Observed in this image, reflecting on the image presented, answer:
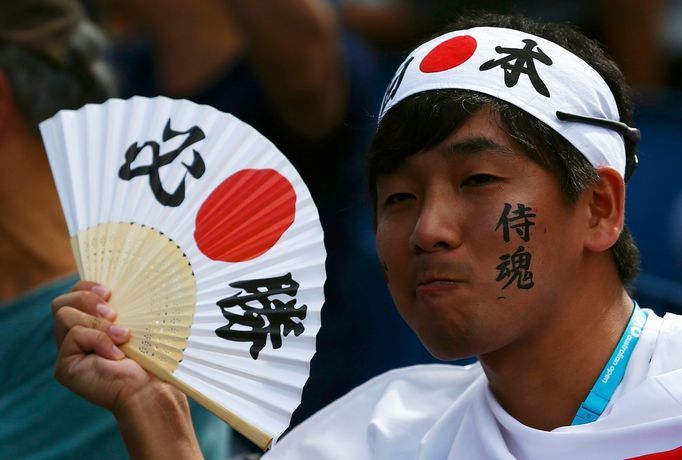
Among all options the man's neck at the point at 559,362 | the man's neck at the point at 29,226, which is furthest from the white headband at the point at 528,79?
the man's neck at the point at 29,226

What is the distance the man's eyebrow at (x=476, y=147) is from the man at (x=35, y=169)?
3.49ft

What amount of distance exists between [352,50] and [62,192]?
6.21ft

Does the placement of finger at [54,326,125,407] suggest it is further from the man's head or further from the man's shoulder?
the man's head

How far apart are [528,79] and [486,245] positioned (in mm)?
344

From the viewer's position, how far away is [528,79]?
2.18m

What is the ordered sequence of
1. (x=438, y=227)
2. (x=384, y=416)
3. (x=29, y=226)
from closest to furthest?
(x=438, y=227)
(x=384, y=416)
(x=29, y=226)

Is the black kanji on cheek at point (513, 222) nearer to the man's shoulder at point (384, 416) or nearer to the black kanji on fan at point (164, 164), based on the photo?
the man's shoulder at point (384, 416)

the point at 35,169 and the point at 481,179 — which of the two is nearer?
the point at 481,179

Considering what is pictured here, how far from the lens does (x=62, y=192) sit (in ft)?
7.79

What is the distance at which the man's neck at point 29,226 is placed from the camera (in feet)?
9.94

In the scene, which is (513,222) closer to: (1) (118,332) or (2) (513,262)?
(2) (513,262)

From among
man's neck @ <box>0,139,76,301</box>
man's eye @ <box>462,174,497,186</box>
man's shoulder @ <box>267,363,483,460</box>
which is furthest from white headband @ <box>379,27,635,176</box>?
man's neck @ <box>0,139,76,301</box>

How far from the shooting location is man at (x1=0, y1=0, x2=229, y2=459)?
2844mm

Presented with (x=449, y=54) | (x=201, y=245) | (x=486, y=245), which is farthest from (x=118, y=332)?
(x=449, y=54)
